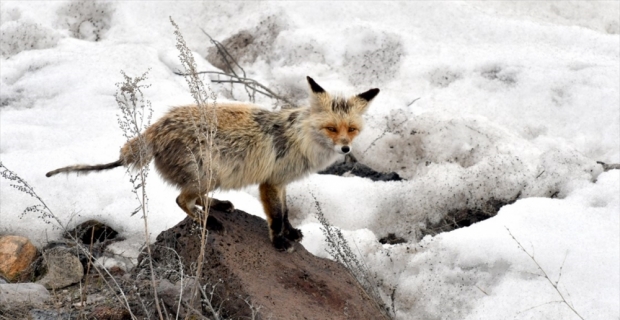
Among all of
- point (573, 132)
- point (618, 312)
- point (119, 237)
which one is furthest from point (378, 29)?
point (618, 312)

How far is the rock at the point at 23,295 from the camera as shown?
14.8 feet

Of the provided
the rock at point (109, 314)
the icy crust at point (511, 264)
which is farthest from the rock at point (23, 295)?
the icy crust at point (511, 264)

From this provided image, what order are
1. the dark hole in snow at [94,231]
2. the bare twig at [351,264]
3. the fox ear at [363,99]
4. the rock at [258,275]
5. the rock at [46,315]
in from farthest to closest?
the dark hole in snow at [94,231] → the fox ear at [363,99] → the bare twig at [351,264] → the rock at [258,275] → the rock at [46,315]

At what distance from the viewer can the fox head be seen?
542 cm

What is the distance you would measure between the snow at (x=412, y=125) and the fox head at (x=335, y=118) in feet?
3.40

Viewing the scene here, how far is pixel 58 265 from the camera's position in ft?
18.6

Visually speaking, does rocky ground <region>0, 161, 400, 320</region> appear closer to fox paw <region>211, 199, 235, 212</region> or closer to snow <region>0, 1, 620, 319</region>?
fox paw <region>211, 199, 235, 212</region>

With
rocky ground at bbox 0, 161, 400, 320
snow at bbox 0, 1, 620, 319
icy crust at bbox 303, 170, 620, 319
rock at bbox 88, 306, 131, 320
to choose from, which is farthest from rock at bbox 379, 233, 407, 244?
rock at bbox 88, 306, 131, 320

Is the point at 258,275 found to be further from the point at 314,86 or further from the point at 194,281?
the point at 314,86

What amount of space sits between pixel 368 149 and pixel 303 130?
2570 mm

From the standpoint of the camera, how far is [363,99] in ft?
19.0

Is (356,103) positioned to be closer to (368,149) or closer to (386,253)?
(386,253)

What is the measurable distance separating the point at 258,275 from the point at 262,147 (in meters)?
1.05

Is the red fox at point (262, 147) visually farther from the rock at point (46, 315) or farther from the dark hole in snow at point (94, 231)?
the rock at point (46, 315)
